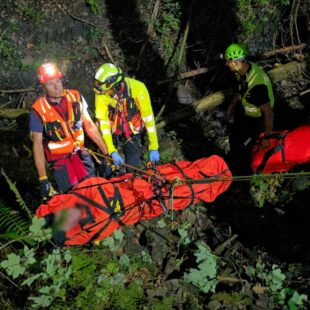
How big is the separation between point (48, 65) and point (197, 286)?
295 centimetres

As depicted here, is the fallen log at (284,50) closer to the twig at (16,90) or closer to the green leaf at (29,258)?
the twig at (16,90)

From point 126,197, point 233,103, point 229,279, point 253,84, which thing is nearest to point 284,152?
point 253,84

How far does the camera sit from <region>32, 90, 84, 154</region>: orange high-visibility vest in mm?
4125

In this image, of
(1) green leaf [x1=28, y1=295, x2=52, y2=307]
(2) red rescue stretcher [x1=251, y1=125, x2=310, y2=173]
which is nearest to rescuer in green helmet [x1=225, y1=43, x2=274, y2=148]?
(2) red rescue stretcher [x1=251, y1=125, x2=310, y2=173]

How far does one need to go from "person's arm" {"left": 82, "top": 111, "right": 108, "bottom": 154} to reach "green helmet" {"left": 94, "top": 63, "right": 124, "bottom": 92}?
1.48 feet

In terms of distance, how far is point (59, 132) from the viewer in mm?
4227

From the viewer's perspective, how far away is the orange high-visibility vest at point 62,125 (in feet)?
13.5

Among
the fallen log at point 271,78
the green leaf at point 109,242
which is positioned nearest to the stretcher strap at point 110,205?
the green leaf at point 109,242

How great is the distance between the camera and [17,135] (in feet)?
22.6

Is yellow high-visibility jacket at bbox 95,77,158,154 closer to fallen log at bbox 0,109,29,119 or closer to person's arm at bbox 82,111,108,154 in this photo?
person's arm at bbox 82,111,108,154

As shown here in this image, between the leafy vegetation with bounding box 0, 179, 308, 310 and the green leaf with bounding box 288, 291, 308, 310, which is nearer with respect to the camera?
the leafy vegetation with bounding box 0, 179, 308, 310

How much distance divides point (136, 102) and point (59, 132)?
41.6 inches

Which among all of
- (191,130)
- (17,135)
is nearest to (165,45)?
(191,130)

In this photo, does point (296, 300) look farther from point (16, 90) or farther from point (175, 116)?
point (16, 90)
